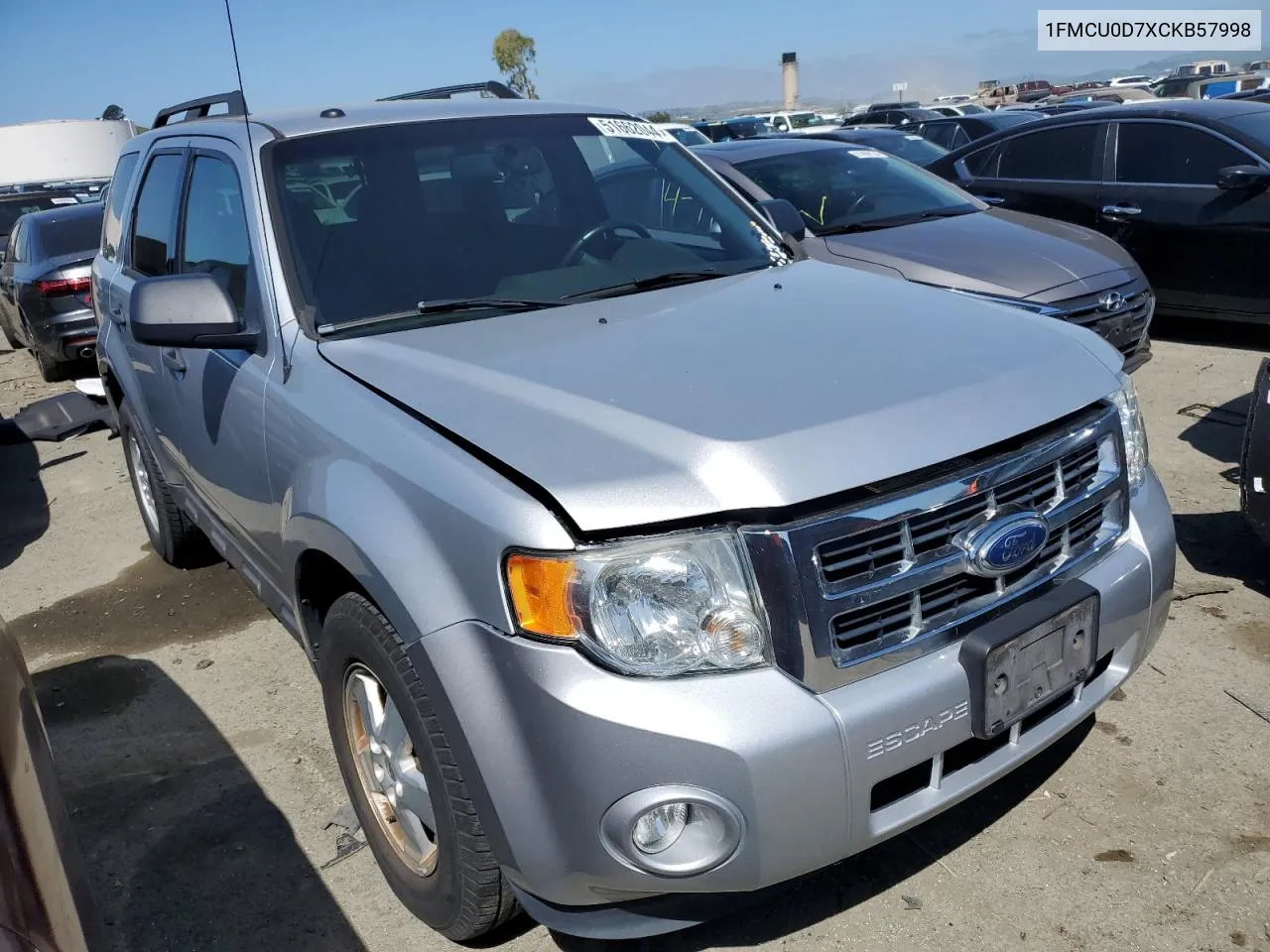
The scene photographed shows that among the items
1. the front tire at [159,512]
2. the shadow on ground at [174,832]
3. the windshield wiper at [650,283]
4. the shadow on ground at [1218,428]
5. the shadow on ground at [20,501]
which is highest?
the windshield wiper at [650,283]

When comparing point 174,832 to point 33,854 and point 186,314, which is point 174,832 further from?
point 33,854

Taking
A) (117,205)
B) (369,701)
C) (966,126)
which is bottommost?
(369,701)

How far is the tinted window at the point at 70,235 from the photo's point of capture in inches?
348

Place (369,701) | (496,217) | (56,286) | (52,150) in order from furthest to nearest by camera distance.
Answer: (52,150) → (56,286) → (496,217) → (369,701)

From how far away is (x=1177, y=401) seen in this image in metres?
6.04

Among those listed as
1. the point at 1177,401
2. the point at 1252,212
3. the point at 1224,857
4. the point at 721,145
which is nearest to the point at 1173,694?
the point at 1224,857

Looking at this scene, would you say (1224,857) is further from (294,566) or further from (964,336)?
(294,566)

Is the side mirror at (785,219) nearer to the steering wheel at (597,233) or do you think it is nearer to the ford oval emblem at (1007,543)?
the steering wheel at (597,233)

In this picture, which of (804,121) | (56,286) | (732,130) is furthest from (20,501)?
(804,121)

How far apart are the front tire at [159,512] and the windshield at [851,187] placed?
13.0 feet

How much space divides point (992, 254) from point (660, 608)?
4.58 metres

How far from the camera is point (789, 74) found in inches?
2313

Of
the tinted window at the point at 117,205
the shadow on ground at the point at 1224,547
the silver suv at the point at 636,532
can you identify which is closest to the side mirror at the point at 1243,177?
the shadow on ground at the point at 1224,547

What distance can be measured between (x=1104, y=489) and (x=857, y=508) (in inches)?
31.0
